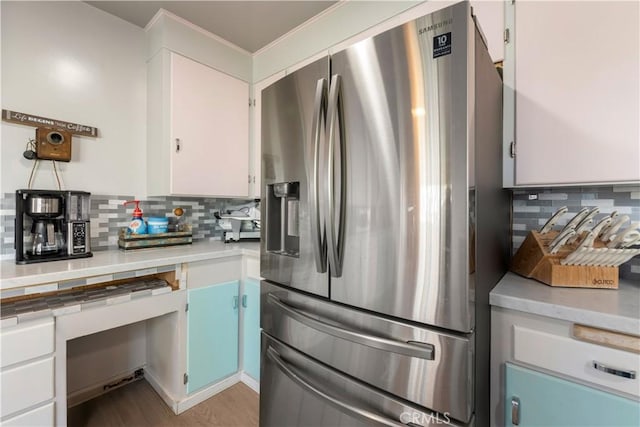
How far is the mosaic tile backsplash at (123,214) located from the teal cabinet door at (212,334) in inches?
26.7

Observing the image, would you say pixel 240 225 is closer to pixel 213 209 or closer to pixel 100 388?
pixel 213 209

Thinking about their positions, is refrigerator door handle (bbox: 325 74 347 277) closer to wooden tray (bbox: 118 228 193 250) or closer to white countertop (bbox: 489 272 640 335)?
white countertop (bbox: 489 272 640 335)

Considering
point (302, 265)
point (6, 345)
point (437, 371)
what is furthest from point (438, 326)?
point (6, 345)

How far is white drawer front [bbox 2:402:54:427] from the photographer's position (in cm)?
103

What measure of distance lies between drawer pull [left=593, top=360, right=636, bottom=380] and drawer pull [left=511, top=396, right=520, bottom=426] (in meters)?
0.24

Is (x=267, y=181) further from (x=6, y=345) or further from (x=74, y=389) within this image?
(x=74, y=389)

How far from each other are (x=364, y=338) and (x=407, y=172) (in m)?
0.54

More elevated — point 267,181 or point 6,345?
point 267,181

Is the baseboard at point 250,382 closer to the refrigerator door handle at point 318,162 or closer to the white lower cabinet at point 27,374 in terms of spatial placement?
the white lower cabinet at point 27,374

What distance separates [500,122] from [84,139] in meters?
2.23

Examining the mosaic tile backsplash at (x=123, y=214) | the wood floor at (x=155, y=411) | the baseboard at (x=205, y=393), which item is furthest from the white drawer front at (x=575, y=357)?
the mosaic tile backsplash at (x=123, y=214)

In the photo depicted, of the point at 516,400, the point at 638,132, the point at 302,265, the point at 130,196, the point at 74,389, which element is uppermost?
the point at 638,132

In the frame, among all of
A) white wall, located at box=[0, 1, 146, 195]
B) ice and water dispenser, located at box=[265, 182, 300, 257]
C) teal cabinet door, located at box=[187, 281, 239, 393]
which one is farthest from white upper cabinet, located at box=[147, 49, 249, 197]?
ice and water dispenser, located at box=[265, 182, 300, 257]

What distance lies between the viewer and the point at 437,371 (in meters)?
0.79
